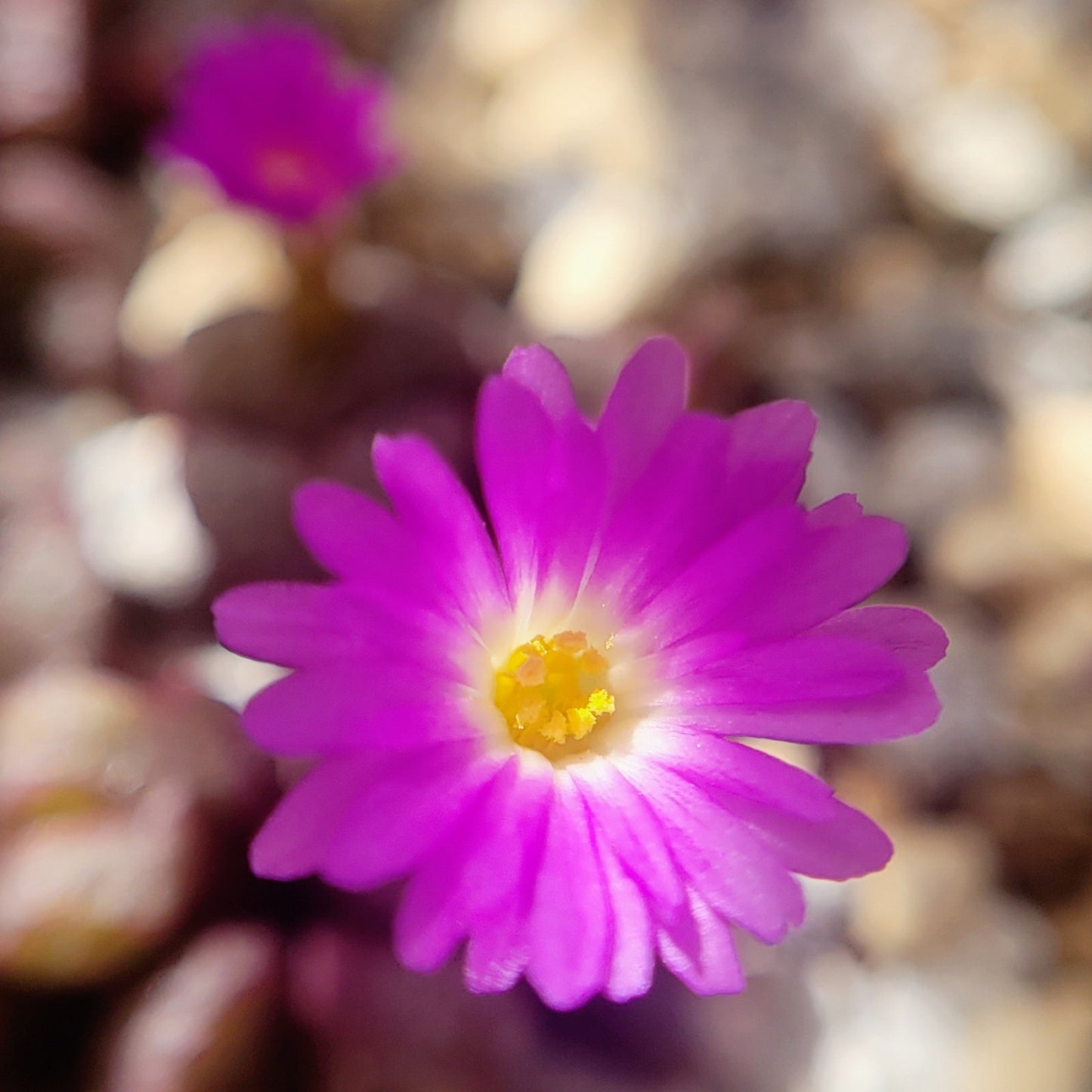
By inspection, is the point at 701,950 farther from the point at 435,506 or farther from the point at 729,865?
the point at 435,506

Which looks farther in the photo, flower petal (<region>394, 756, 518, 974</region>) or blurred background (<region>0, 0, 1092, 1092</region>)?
blurred background (<region>0, 0, 1092, 1092</region>)

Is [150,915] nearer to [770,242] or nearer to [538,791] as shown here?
[538,791]

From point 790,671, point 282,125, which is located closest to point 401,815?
point 790,671

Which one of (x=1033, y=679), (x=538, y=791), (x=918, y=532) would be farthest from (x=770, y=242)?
(x=538, y=791)

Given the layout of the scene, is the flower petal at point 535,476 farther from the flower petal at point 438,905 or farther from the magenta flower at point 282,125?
the magenta flower at point 282,125

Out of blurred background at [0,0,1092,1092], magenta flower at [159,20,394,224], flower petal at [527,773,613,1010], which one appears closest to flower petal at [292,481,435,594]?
flower petal at [527,773,613,1010]

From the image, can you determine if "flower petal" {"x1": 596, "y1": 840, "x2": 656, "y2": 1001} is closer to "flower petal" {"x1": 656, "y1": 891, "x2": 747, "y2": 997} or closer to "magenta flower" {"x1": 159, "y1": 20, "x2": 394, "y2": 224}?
"flower petal" {"x1": 656, "y1": 891, "x2": 747, "y2": 997}

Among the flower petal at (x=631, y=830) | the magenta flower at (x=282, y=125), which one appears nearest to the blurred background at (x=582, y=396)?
the magenta flower at (x=282, y=125)
